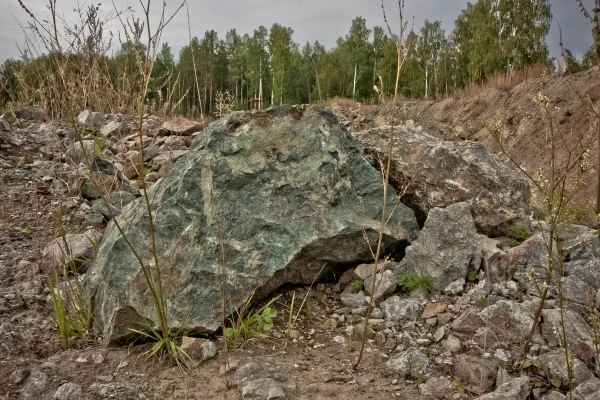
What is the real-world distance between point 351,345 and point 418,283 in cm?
70

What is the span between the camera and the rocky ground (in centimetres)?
234

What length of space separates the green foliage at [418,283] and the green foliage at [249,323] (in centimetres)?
88

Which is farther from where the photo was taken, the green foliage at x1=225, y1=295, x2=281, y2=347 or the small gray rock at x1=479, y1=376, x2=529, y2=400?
the green foliage at x1=225, y1=295, x2=281, y2=347

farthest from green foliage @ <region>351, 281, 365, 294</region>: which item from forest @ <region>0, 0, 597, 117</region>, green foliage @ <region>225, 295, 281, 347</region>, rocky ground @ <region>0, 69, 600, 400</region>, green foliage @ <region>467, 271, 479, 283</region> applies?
forest @ <region>0, 0, 597, 117</region>

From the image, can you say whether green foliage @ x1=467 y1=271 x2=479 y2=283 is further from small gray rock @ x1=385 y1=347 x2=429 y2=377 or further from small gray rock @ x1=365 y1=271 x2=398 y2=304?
small gray rock @ x1=385 y1=347 x2=429 y2=377

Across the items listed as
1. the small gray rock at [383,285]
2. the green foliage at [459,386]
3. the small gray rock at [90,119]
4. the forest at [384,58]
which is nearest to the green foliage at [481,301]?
the small gray rock at [383,285]

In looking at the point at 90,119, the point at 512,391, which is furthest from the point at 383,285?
the point at 90,119

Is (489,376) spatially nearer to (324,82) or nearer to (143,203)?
(143,203)

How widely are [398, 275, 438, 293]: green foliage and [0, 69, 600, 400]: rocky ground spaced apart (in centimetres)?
3

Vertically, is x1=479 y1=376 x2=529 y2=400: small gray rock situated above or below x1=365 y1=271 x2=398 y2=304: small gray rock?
below

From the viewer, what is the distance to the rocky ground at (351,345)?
234cm

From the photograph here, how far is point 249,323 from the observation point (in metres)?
2.88

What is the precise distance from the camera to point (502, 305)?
2.75 meters

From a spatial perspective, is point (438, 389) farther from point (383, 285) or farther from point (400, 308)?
point (383, 285)
